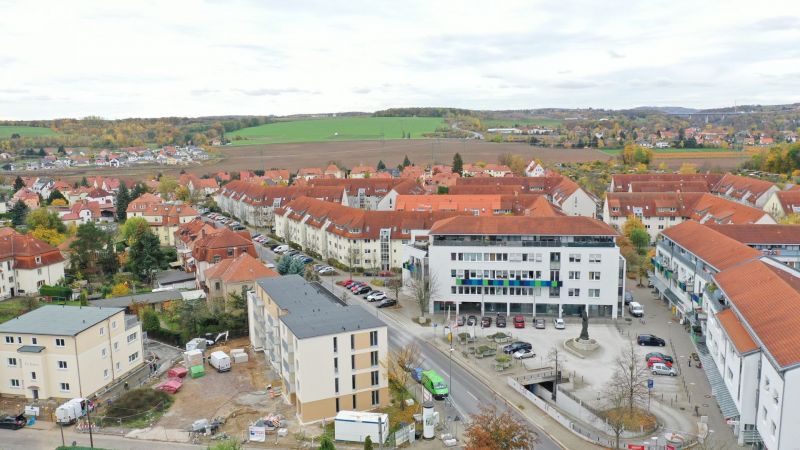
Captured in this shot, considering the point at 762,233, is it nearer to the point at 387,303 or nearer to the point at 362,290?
the point at 387,303

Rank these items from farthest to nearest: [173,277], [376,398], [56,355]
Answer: [173,277] < [56,355] < [376,398]

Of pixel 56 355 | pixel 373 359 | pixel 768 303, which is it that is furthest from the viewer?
pixel 56 355

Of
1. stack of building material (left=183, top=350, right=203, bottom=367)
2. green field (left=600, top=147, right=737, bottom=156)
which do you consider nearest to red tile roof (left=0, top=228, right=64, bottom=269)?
stack of building material (left=183, top=350, right=203, bottom=367)

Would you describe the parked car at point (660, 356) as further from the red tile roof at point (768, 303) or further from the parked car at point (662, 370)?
the red tile roof at point (768, 303)

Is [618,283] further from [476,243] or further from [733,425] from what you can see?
[733,425]

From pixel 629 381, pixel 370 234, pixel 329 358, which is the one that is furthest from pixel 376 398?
pixel 370 234

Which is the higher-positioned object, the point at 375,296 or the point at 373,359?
the point at 373,359

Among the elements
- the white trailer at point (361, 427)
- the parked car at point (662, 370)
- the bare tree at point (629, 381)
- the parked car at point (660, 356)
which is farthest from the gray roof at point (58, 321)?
the parked car at point (660, 356)
